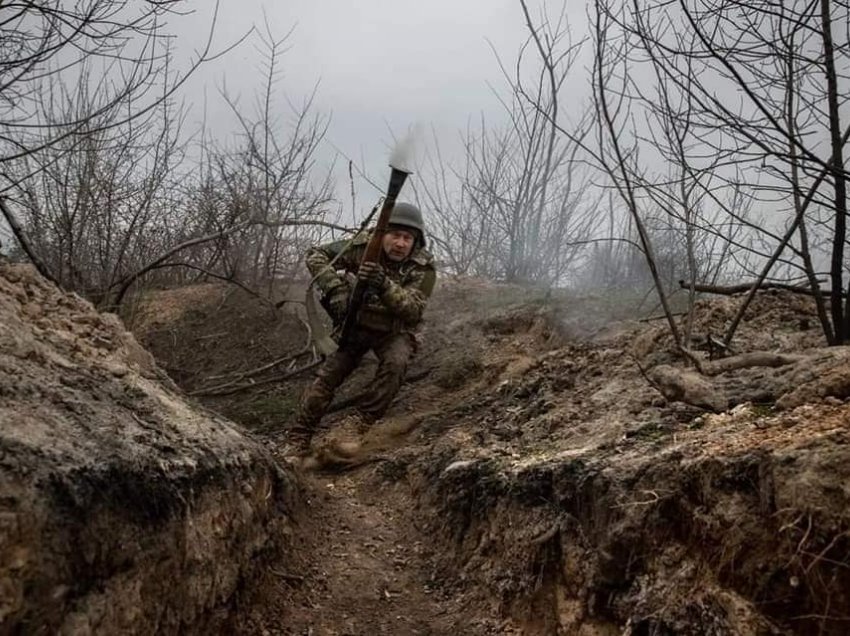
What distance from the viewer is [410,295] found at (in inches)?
237

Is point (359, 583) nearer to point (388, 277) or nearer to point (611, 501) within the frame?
point (611, 501)

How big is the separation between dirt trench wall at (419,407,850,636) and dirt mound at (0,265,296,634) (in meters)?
1.24

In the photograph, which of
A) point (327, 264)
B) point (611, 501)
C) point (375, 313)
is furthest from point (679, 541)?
point (327, 264)

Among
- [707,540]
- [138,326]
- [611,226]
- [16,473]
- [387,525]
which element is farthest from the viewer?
[611,226]

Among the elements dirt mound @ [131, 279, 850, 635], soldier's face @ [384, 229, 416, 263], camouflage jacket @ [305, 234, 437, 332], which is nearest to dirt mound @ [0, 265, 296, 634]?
dirt mound @ [131, 279, 850, 635]

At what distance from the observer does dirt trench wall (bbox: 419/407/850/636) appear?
2.01m

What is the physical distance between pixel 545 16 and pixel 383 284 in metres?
2.52

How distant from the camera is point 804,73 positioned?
3.97 metres

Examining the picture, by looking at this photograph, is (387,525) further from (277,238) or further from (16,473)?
(277,238)

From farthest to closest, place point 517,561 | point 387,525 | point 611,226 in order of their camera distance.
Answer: point 611,226
point 387,525
point 517,561

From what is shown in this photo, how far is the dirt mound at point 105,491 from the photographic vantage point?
1.88 meters

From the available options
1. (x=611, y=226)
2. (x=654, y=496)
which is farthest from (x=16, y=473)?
(x=611, y=226)

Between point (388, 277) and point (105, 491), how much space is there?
390 centimetres

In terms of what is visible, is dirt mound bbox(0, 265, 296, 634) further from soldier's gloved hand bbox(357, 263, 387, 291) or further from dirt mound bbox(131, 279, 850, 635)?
soldier's gloved hand bbox(357, 263, 387, 291)
